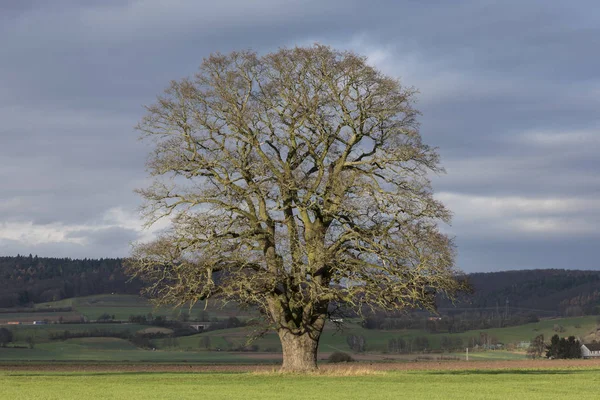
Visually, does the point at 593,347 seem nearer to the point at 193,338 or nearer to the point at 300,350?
the point at 193,338

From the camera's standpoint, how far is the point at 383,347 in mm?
124125

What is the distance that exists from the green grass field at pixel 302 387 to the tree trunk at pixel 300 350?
1.54m

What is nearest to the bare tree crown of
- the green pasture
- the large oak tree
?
the large oak tree

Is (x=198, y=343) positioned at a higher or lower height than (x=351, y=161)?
lower

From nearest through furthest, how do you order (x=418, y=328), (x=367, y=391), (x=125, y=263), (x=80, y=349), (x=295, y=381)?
(x=367, y=391), (x=295, y=381), (x=125, y=263), (x=80, y=349), (x=418, y=328)

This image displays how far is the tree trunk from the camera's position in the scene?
41.3 m

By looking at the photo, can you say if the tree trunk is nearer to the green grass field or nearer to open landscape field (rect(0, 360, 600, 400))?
open landscape field (rect(0, 360, 600, 400))

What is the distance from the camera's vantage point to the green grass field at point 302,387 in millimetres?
30375

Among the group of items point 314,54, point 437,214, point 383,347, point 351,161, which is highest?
point 314,54

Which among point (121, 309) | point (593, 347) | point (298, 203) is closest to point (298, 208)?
point (298, 203)

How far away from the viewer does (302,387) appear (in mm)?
33625

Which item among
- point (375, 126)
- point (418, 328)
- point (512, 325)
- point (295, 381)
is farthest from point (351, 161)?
point (512, 325)

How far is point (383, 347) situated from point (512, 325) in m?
50.8

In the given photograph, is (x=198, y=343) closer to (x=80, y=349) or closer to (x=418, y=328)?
(x=80, y=349)
